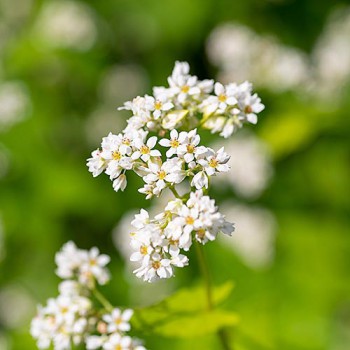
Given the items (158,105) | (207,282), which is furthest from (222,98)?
(207,282)

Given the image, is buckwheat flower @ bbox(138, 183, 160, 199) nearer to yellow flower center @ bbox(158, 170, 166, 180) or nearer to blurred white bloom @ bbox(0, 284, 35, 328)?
yellow flower center @ bbox(158, 170, 166, 180)

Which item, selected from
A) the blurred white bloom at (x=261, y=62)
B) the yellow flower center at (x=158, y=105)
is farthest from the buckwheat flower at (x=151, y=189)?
the blurred white bloom at (x=261, y=62)

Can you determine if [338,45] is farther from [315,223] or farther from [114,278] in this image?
[114,278]

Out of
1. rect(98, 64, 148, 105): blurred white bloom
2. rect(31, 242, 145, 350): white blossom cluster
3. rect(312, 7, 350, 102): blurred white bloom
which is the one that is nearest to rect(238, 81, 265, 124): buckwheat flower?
rect(31, 242, 145, 350): white blossom cluster

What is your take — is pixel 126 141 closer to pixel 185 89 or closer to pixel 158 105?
pixel 158 105

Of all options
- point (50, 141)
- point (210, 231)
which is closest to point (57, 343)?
point (210, 231)

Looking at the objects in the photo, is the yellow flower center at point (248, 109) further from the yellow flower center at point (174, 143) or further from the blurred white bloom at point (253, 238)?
the blurred white bloom at point (253, 238)
